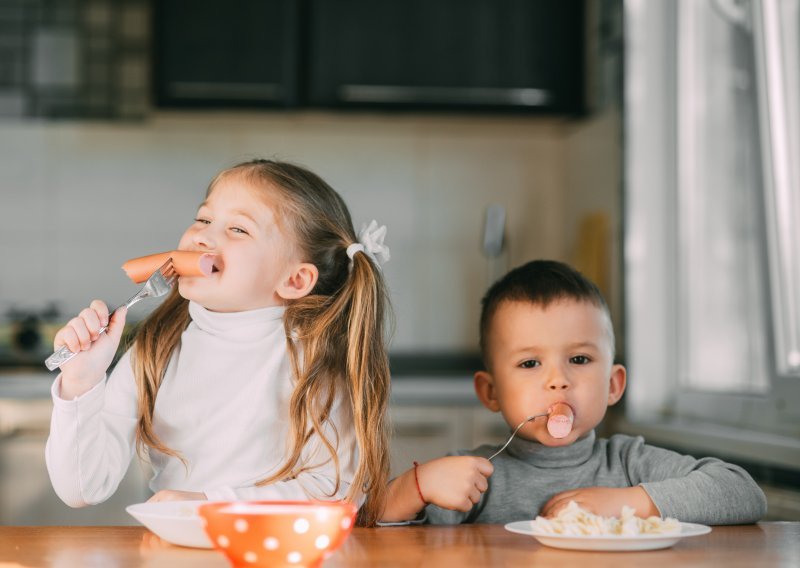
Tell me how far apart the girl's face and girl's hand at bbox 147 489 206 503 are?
242 millimetres

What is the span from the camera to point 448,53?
3.08 m

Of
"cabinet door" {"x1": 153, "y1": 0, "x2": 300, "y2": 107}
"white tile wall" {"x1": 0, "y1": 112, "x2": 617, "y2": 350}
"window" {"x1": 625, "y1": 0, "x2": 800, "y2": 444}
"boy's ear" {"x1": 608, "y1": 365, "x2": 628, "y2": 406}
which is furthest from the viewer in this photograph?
"white tile wall" {"x1": 0, "y1": 112, "x2": 617, "y2": 350}

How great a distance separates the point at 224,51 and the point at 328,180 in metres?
0.58

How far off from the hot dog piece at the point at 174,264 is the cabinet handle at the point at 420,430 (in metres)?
1.65

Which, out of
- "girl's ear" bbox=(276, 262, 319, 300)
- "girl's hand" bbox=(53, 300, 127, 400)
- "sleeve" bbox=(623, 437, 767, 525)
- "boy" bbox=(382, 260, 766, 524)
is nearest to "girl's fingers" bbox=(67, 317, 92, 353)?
"girl's hand" bbox=(53, 300, 127, 400)

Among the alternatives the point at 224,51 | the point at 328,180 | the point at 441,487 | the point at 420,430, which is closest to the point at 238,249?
the point at 441,487

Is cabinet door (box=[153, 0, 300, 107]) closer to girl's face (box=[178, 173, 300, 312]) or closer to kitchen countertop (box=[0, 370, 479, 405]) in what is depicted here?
kitchen countertop (box=[0, 370, 479, 405])

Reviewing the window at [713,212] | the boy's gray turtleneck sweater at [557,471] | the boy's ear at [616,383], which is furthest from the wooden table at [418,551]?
the window at [713,212]

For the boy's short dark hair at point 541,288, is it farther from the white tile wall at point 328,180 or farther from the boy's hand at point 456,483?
the white tile wall at point 328,180

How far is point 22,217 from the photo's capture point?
10.9 ft

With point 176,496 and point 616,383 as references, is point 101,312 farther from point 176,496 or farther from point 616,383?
point 616,383

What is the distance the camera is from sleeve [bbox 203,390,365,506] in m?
1.11

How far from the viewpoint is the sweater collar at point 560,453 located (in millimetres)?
1326

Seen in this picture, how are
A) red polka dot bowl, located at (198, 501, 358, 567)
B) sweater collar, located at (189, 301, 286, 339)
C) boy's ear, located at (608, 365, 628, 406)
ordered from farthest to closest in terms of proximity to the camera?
boy's ear, located at (608, 365, 628, 406) < sweater collar, located at (189, 301, 286, 339) < red polka dot bowl, located at (198, 501, 358, 567)
